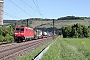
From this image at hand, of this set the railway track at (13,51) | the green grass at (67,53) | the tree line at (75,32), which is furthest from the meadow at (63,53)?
the tree line at (75,32)

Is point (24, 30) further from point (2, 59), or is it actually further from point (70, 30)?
point (70, 30)

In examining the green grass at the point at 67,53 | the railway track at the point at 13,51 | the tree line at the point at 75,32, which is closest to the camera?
the green grass at the point at 67,53

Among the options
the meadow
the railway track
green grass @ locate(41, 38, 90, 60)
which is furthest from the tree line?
the meadow

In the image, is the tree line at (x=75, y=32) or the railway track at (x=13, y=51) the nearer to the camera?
the railway track at (x=13, y=51)

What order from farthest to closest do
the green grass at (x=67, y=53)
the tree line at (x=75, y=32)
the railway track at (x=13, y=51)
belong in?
the tree line at (x=75, y=32)
the railway track at (x=13, y=51)
the green grass at (x=67, y=53)

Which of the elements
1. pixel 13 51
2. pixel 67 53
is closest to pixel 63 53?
pixel 67 53

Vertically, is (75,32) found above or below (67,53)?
above

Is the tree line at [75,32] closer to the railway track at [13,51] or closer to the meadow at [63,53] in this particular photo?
the railway track at [13,51]

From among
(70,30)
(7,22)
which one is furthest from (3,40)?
(70,30)

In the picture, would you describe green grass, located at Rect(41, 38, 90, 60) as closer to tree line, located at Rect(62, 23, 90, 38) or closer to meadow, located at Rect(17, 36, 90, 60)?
meadow, located at Rect(17, 36, 90, 60)

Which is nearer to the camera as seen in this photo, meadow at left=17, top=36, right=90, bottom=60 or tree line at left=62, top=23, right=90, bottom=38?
meadow at left=17, top=36, right=90, bottom=60

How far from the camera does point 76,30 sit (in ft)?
487

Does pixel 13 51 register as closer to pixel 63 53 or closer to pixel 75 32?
pixel 63 53

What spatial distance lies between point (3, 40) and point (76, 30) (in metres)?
93.1
